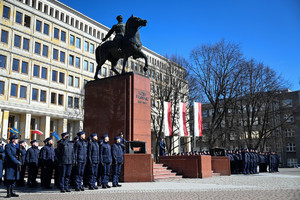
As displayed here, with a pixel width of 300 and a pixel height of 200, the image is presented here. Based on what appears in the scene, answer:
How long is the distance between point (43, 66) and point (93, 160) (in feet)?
119

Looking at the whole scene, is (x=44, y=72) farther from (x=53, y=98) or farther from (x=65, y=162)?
(x=65, y=162)

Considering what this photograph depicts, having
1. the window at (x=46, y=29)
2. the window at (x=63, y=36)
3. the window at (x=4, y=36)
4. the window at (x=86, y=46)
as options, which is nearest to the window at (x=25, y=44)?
the window at (x=4, y=36)

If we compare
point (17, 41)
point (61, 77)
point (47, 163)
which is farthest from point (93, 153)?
point (61, 77)

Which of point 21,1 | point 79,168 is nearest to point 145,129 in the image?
point 79,168

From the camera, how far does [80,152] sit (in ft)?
33.1

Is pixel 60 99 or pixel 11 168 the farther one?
pixel 60 99

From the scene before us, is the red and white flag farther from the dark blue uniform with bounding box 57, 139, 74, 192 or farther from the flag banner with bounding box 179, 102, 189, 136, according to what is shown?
the dark blue uniform with bounding box 57, 139, 74, 192

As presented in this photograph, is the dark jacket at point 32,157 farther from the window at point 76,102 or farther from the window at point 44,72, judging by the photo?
the window at point 76,102

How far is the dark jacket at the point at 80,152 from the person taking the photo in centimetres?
1002

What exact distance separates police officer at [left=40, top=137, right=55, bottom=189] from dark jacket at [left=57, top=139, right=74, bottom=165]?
1826mm

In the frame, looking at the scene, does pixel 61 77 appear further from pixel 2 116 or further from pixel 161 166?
pixel 161 166

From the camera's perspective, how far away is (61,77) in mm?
46438

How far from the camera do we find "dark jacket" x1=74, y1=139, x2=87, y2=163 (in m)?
10.0

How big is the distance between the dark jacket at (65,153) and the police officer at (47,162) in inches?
71.9
